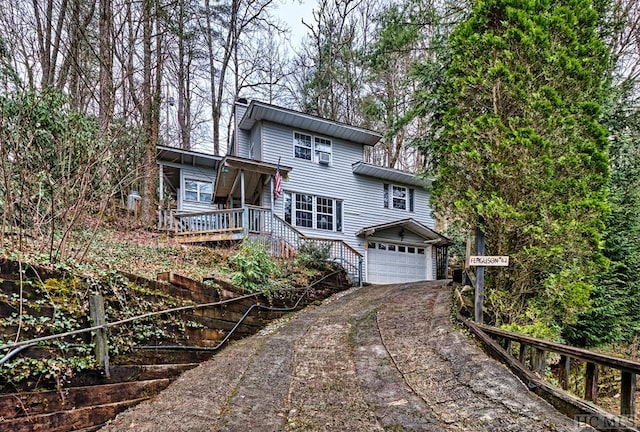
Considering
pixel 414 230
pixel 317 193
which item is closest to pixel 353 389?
pixel 317 193

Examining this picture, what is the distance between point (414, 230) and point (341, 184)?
4087 mm

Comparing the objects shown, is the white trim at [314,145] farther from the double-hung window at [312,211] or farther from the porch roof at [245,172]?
the porch roof at [245,172]

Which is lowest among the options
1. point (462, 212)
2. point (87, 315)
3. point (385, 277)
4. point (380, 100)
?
A: point (385, 277)

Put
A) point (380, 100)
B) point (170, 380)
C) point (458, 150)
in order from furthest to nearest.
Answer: point (380, 100) → point (458, 150) → point (170, 380)

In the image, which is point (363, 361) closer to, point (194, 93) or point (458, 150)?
point (458, 150)

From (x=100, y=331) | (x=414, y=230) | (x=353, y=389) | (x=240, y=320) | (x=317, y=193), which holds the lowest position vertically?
(x=353, y=389)

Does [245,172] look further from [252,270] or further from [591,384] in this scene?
[591,384]

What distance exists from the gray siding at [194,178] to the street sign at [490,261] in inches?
469

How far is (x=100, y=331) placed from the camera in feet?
11.5

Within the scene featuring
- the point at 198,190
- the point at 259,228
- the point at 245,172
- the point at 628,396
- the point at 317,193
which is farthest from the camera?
the point at 198,190

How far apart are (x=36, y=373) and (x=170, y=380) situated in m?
1.49

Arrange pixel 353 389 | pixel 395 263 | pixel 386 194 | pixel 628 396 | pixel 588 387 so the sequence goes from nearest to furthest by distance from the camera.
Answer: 1. pixel 628 396
2. pixel 588 387
3. pixel 353 389
4. pixel 395 263
5. pixel 386 194

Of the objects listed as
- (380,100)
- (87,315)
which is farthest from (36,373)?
(380,100)

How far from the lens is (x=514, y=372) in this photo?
12.6 ft
